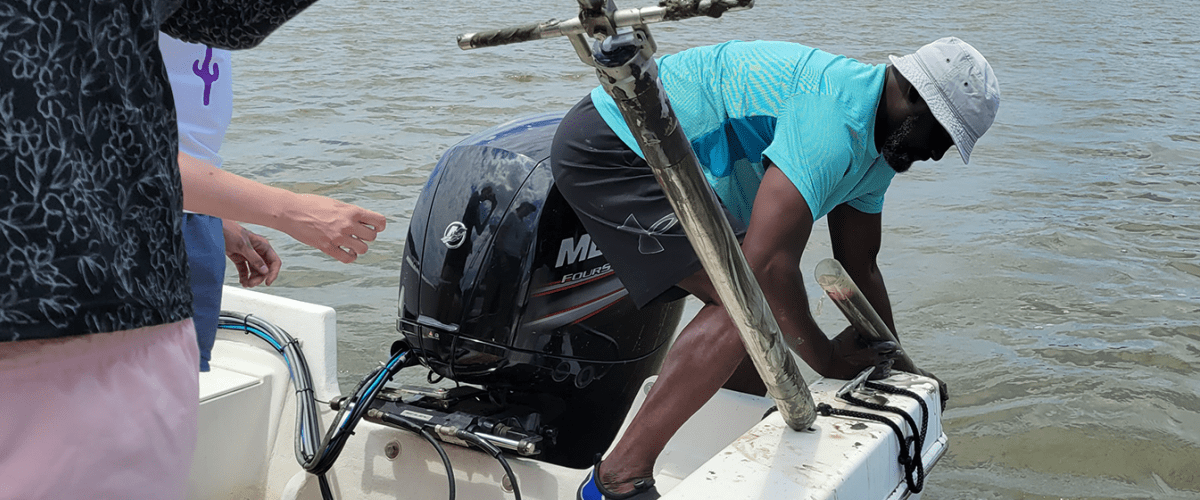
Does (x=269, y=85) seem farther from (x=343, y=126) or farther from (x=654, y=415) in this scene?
(x=654, y=415)

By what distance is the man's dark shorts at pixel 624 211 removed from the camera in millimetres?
2000

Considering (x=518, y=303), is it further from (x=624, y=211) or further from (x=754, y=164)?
(x=754, y=164)

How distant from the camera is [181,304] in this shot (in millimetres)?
678

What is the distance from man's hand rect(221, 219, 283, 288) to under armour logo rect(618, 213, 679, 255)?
0.69m

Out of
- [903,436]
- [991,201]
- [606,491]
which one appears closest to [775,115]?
[903,436]

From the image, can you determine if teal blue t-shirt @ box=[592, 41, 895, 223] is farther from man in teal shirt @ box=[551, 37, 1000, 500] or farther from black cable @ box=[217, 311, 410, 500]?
black cable @ box=[217, 311, 410, 500]

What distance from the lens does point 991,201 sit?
250 inches

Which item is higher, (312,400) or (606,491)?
(606,491)

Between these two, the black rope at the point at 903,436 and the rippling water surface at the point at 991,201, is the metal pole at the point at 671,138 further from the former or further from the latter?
the rippling water surface at the point at 991,201

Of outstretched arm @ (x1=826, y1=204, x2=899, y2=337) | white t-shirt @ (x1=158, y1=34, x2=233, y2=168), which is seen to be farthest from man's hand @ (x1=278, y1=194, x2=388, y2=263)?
outstretched arm @ (x1=826, y1=204, x2=899, y2=337)

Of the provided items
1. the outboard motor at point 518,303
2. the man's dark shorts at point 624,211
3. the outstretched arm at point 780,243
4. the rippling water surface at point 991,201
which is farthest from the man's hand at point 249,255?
the rippling water surface at point 991,201

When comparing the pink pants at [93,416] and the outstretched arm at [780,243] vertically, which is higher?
the pink pants at [93,416]

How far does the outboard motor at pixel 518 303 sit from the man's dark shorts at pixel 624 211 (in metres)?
0.10

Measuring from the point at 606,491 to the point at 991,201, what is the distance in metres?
5.04
